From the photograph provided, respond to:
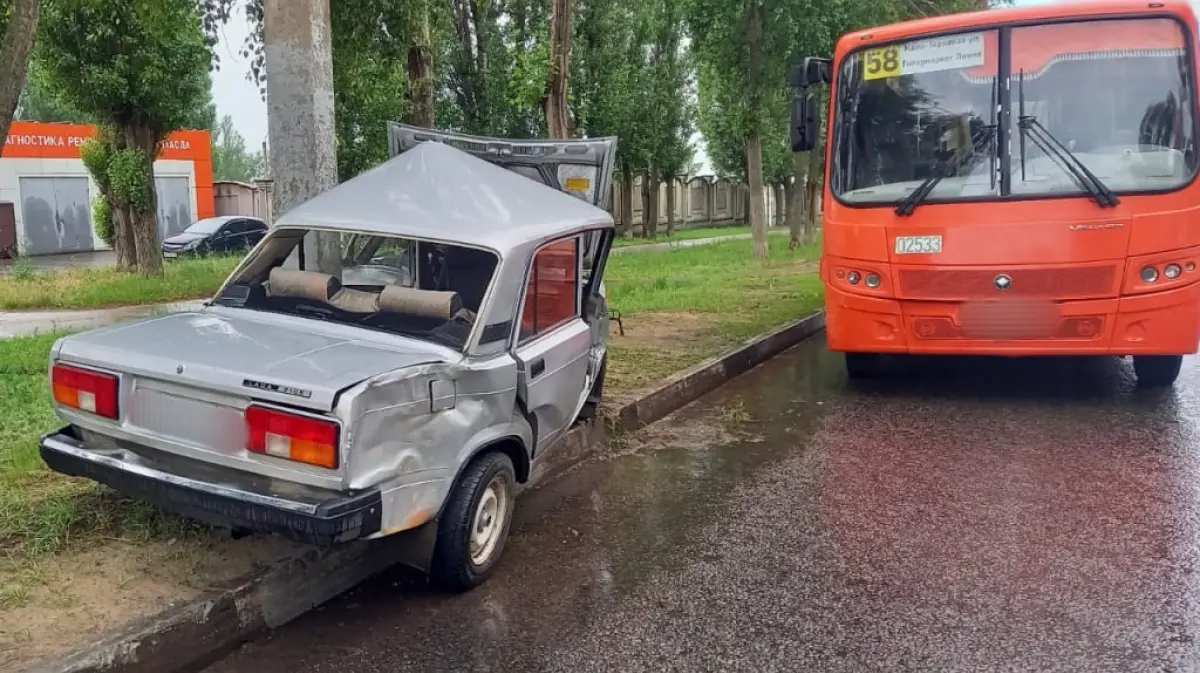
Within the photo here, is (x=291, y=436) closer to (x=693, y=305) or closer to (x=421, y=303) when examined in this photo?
(x=421, y=303)

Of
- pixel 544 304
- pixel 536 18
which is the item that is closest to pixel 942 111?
pixel 544 304

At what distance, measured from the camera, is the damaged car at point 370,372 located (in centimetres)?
359

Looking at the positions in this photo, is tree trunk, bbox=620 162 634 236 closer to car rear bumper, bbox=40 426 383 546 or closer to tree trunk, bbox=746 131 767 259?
tree trunk, bbox=746 131 767 259

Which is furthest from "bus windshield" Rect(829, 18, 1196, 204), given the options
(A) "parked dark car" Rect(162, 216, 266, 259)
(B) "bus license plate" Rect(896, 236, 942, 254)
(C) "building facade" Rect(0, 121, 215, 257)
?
(C) "building facade" Rect(0, 121, 215, 257)

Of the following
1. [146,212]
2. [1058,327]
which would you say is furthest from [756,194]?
[1058,327]

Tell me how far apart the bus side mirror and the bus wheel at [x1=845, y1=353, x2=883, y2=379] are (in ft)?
6.11

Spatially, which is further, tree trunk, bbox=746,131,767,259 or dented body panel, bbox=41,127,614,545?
tree trunk, bbox=746,131,767,259

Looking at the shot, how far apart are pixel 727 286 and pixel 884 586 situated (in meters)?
11.2

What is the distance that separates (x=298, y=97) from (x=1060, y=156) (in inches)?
211

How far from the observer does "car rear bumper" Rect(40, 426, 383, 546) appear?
3494 millimetres

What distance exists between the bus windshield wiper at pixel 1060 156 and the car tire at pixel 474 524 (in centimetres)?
491

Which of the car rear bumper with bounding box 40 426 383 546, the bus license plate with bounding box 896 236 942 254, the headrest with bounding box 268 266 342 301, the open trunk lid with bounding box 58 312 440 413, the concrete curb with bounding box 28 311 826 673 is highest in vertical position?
the bus license plate with bounding box 896 236 942 254

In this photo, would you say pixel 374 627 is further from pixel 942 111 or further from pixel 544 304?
pixel 942 111

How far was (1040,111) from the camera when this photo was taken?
24.1ft
